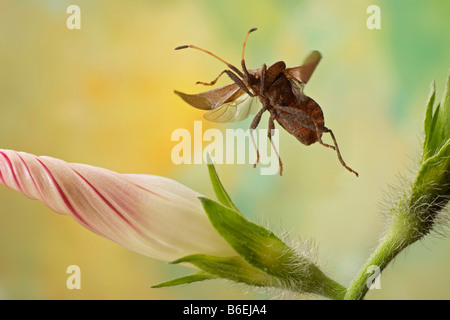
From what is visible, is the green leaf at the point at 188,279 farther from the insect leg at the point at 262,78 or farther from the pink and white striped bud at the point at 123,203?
the insect leg at the point at 262,78

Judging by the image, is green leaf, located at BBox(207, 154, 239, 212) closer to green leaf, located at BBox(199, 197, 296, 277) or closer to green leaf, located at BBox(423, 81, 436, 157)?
green leaf, located at BBox(199, 197, 296, 277)

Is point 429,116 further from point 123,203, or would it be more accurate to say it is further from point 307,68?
point 123,203

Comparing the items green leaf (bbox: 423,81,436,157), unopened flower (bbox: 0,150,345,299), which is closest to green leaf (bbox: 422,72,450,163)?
green leaf (bbox: 423,81,436,157)

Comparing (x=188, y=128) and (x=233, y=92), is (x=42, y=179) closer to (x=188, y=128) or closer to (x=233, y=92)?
(x=233, y=92)

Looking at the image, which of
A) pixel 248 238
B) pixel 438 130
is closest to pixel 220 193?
pixel 248 238

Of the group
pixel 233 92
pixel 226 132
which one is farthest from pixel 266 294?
pixel 226 132
